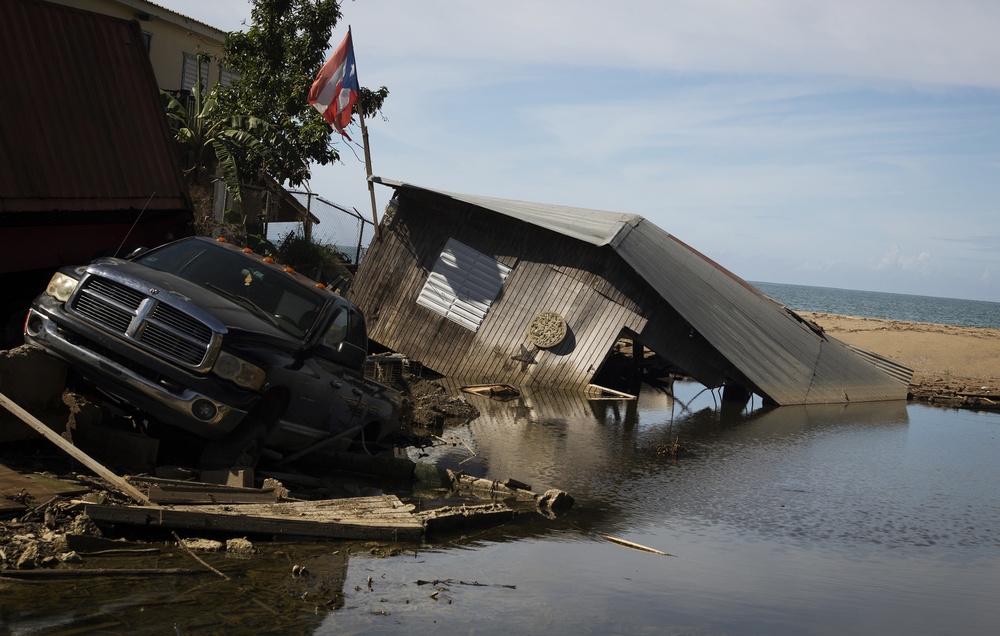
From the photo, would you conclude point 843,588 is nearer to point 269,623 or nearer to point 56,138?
point 269,623

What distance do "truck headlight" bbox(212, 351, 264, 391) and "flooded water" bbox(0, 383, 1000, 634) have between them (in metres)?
1.53

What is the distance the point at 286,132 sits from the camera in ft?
84.0

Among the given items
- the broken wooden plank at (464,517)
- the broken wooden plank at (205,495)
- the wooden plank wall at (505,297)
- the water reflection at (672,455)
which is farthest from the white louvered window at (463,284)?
the broken wooden plank at (205,495)

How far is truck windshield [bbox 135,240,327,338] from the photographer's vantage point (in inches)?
361

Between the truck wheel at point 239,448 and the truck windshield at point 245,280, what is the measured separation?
36.4 inches

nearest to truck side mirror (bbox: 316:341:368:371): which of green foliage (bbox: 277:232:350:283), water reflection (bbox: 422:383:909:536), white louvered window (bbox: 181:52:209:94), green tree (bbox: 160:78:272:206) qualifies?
water reflection (bbox: 422:383:909:536)

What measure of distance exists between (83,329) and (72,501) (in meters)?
1.61

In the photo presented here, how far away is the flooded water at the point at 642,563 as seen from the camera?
594 centimetres

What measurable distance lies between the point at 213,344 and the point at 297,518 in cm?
158

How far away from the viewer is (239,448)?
8.55 metres

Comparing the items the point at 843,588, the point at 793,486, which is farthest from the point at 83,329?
the point at 793,486

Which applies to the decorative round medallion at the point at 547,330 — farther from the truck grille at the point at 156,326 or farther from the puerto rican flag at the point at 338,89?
the truck grille at the point at 156,326

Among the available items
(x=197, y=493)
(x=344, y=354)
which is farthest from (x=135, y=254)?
(x=197, y=493)

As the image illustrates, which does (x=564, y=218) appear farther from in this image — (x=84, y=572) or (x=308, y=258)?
(x=84, y=572)
